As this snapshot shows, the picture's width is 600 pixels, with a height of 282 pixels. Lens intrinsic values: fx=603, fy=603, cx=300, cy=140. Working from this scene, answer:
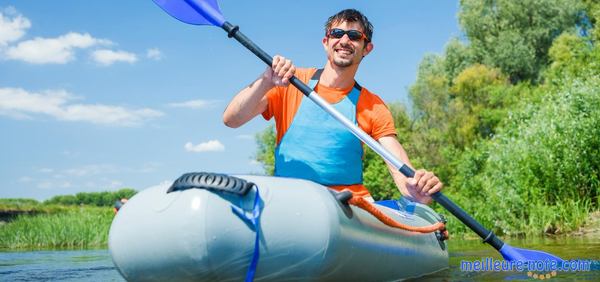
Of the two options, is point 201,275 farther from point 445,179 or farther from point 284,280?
point 445,179

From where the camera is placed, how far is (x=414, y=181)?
3.28m

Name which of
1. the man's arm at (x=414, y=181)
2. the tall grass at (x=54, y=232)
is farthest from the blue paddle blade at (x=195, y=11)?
the tall grass at (x=54, y=232)

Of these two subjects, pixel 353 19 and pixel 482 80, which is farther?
pixel 482 80

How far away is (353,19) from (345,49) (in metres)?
0.22

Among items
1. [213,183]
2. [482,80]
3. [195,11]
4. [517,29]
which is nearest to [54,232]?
[195,11]

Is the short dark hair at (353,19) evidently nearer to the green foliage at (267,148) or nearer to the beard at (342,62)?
the beard at (342,62)

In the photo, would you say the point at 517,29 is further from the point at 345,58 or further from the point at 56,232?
the point at 345,58

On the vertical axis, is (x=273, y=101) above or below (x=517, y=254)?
above

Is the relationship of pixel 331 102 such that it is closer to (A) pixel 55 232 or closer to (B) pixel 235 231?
(B) pixel 235 231

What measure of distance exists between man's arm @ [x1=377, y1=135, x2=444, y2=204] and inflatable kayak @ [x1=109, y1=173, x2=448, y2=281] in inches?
30.6

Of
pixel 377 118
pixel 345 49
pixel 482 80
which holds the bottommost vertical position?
pixel 377 118

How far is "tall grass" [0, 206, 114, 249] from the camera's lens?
11.5m

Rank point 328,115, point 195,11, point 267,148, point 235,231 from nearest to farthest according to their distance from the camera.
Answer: point 235,231 < point 328,115 < point 195,11 < point 267,148

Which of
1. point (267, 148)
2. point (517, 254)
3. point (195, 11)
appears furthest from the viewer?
point (267, 148)
